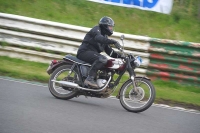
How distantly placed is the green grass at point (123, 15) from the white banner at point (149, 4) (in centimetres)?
52

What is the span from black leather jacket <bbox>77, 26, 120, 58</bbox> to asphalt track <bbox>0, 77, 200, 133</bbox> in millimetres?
1070

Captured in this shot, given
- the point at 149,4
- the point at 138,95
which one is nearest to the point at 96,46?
the point at 138,95

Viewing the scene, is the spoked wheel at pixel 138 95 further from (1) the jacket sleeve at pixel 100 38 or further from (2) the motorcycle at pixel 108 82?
(1) the jacket sleeve at pixel 100 38

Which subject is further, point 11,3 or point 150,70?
point 11,3

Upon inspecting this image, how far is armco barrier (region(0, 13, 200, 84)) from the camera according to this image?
37.9 feet

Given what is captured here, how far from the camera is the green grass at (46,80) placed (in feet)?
34.2

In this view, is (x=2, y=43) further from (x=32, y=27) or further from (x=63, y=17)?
(x=63, y=17)

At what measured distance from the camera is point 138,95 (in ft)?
28.3

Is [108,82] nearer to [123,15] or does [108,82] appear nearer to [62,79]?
[62,79]

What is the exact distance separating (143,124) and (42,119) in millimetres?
1721

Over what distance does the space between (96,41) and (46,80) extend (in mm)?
2472

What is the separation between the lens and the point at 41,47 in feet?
40.0

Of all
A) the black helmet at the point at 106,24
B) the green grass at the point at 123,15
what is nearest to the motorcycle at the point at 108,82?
the black helmet at the point at 106,24

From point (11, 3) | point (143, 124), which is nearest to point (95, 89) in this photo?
point (143, 124)
